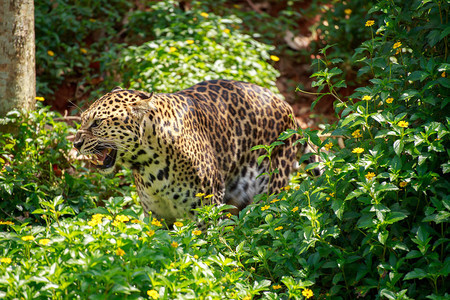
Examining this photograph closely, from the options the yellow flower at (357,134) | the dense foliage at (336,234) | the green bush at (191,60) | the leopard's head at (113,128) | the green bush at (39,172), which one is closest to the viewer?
the dense foliage at (336,234)

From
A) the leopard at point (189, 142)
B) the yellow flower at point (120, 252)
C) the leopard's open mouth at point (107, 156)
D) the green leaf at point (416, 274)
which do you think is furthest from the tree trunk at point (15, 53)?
the green leaf at point (416, 274)

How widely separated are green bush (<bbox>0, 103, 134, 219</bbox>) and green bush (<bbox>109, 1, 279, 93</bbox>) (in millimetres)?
1612

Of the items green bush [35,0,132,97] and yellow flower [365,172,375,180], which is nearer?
yellow flower [365,172,375,180]

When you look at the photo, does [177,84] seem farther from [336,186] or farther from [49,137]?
[336,186]

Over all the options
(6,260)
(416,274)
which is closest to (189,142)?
(6,260)

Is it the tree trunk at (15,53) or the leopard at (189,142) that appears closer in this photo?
the leopard at (189,142)

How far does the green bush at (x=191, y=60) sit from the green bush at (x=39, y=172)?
1612 mm

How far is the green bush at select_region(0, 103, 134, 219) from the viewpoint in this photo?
6.09m

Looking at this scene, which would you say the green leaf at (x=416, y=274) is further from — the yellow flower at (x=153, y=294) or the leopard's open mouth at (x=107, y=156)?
the leopard's open mouth at (x=107, y=156)

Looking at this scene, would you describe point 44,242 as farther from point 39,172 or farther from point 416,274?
point 39,172

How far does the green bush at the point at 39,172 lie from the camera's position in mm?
6090

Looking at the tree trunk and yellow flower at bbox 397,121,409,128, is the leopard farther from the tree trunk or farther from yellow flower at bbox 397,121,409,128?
the tree trunk

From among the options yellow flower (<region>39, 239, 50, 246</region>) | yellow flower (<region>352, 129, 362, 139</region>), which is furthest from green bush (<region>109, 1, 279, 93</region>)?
yellow flower (<region>39, 239, 50, 246</region>)

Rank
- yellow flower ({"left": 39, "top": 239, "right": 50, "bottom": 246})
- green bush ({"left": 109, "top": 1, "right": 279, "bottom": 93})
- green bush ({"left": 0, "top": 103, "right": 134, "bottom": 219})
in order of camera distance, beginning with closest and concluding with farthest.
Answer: yellow flower ({"left": 39, "top": 239, "right": 50, "bottom": 246}), green bush ({"left": 0, "top": 103, "right": 134, "bottom": 219}), green bush ({"left": 109, "top": 1, "right": 279, "bottom": 93})
